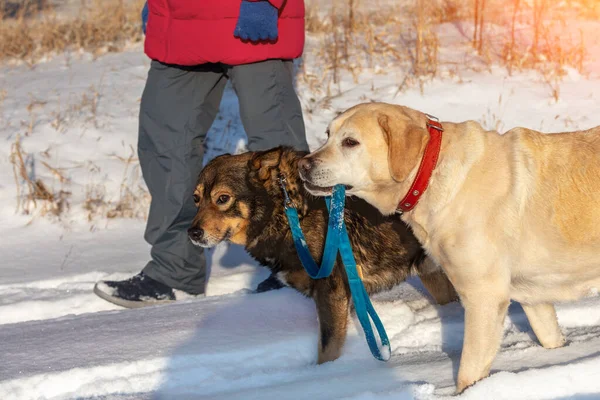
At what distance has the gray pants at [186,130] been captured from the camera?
4777mm

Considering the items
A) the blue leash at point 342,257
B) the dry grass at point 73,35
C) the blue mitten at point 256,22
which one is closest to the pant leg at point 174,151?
the blue mitten at point 256,22

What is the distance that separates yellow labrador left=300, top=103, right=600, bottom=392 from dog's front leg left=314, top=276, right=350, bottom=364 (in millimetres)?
693

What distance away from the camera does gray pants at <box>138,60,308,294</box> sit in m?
4.78

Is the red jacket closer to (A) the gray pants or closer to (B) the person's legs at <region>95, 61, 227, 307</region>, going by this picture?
(A) the gray pants

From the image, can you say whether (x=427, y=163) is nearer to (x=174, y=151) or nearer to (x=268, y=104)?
(x=268, y=104)

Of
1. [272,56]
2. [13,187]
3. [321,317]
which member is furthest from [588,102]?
[13,187]

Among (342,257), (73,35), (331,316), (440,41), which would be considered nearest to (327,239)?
(342,257)

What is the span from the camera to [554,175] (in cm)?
354

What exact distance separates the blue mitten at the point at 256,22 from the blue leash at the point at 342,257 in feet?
3.48

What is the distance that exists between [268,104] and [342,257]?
1.30m

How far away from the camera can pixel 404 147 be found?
3467 mm

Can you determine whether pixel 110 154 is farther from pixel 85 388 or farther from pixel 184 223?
pixel 85 388

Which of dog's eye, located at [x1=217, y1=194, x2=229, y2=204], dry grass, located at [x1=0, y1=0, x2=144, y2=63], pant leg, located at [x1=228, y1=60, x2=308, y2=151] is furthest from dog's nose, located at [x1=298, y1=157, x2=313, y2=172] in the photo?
dry grass, located at [x1=0, y1=0, x2=144, y2=63]

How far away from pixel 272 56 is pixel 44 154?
12.4 ft
